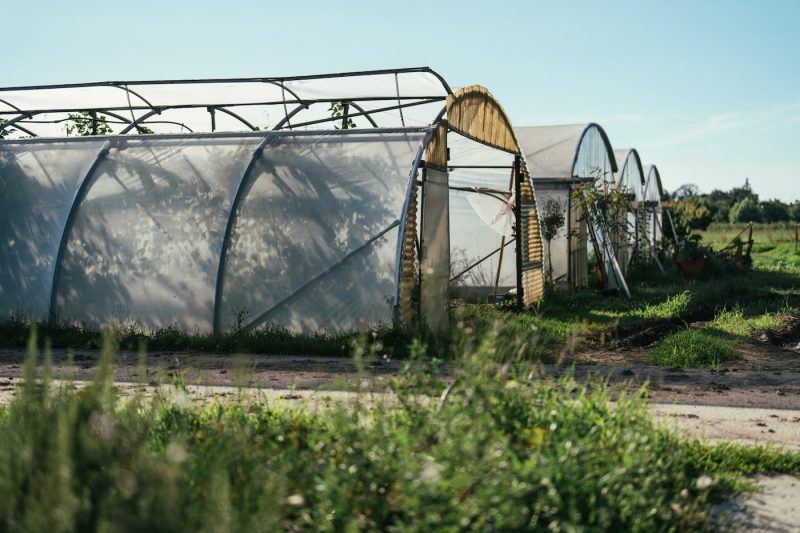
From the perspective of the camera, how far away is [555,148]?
1911 cm

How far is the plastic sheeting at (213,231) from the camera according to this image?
431 inches

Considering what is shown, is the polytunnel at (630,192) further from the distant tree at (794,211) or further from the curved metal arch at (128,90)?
the distant tree at (794,211)

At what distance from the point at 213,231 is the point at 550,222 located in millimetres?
7465

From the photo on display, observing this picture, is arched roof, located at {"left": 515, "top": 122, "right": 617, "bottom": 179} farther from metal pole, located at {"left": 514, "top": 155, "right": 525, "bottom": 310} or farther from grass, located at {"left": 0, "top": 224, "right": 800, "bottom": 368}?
metal pole, located at {"left": 514, "top": 155, "right": 525, "bottom": 310}

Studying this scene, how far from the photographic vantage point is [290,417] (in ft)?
17.4

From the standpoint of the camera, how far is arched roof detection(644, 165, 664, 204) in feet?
84.7

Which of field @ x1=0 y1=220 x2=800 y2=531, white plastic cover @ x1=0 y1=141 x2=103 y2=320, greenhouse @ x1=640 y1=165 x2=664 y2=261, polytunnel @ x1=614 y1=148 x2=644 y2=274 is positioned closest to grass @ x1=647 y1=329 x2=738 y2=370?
field @ x1=0 y1=220 x2=800 y2=531

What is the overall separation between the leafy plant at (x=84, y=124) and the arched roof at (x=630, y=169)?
11.5 meters

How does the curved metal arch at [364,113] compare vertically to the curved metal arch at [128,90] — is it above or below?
below

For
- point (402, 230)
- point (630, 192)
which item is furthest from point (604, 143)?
point (402, 230)

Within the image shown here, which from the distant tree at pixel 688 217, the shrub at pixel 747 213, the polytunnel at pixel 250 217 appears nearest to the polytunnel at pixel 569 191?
the polytunnel at pixel 250 217

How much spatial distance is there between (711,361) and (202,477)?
22.6 feet

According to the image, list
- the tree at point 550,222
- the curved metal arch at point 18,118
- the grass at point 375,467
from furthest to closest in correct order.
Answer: the tree at point 550,222 < the curved metal arch at point 18,118 < the grass at point 375,467

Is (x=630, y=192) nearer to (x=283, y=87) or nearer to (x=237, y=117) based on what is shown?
(x=237, y=117)
